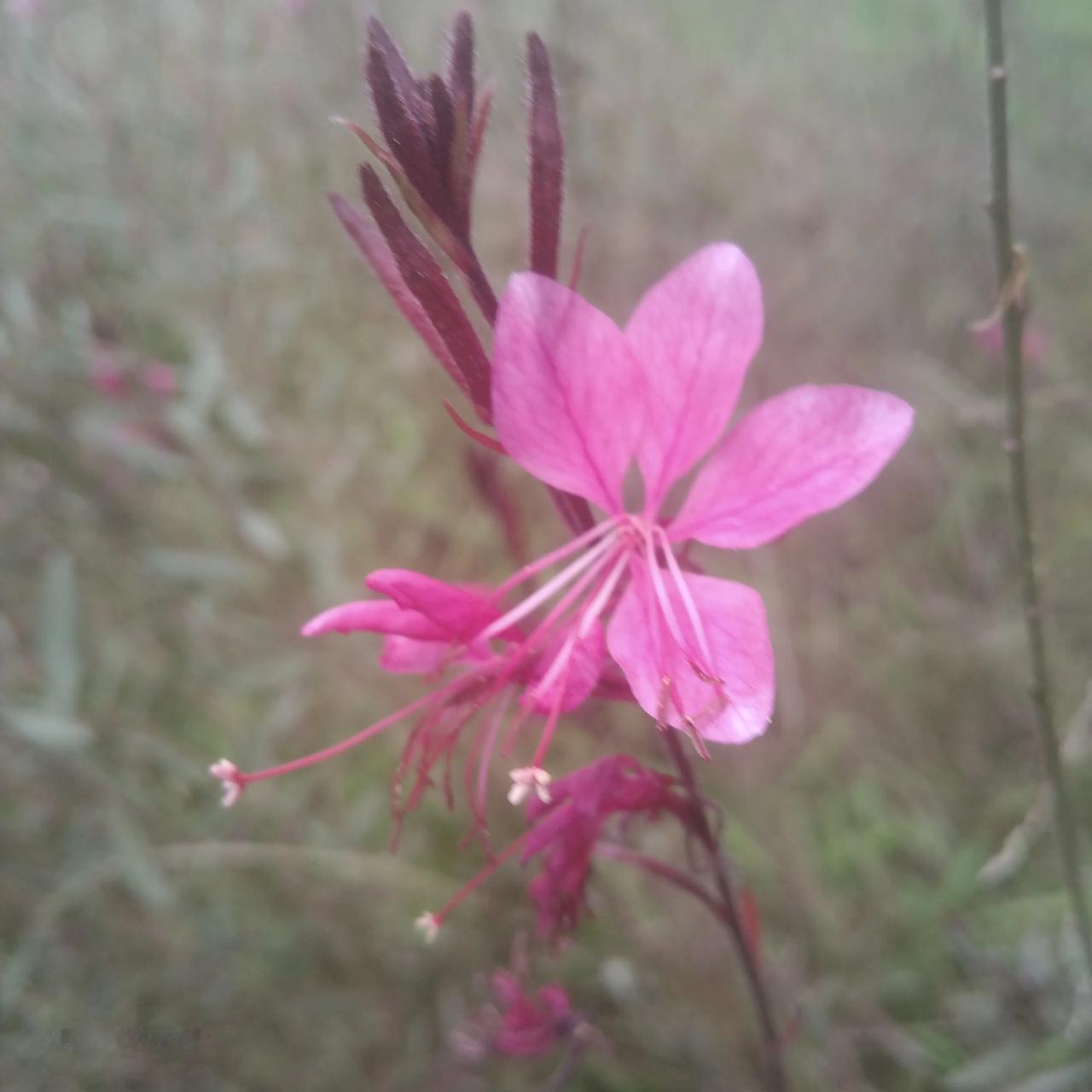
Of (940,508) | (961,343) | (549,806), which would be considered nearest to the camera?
(549,806)

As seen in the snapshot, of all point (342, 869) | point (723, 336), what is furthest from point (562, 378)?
point (342, 869)

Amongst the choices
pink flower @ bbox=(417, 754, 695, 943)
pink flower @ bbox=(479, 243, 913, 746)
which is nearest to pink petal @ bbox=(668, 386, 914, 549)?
pink flower @ bbox=(479, 243, 913, 746)

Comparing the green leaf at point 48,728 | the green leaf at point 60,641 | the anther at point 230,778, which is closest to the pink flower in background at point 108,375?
the green leaf at point 60,641

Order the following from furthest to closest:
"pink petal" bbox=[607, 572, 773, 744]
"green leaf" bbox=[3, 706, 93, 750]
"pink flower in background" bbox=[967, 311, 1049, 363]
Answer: "pink flower in background" bbox=[967, 311, 1049, 363] → "green leaf" bbox=[3, 706, 93, 750] → "pink petal" bbox=[607, 572, 773, 744]

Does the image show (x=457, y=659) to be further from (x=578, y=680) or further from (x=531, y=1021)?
(x=531, y=1021)

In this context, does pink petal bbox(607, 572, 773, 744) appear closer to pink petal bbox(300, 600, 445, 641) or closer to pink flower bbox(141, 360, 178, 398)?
pink petal bbox(300, 600, 445, 641)

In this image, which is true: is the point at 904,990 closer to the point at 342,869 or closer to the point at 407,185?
the point at 342,869

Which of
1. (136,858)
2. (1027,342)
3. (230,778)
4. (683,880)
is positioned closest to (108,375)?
(136,858)
